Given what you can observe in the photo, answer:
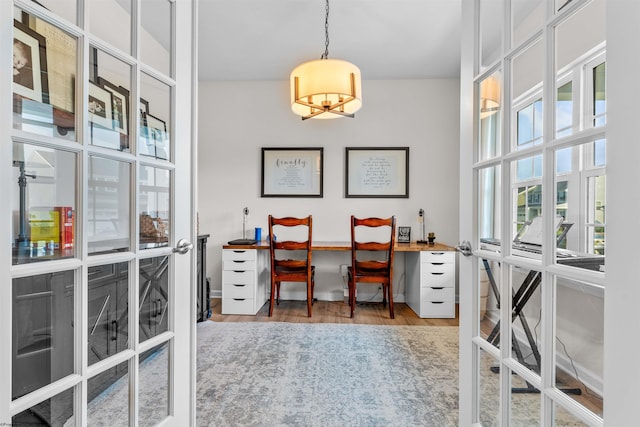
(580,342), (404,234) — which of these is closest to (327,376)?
(580,342)

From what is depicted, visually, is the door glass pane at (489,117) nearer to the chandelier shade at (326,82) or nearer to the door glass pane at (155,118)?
the door glass pane at (155,118)

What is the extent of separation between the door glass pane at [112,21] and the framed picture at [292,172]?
10.2 feet

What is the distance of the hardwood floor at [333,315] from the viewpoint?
320 cm

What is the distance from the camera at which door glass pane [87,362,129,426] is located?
2.92 feet

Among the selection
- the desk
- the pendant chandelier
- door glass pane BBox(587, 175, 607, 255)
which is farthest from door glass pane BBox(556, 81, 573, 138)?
the desk

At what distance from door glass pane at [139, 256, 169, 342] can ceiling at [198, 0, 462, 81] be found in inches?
93.7

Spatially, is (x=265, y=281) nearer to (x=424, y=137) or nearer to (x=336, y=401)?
(x=336, y=401)

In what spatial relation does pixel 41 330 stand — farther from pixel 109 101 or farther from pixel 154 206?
pixel 109 101

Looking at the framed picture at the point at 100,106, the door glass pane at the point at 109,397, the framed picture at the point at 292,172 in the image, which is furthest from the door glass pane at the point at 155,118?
the framed picture at the point at 292,172

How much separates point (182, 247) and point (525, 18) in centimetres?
134

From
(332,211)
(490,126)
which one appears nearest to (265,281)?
(332,211)

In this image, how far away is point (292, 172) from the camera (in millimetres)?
4102

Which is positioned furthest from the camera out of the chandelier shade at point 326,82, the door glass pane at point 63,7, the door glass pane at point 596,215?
the chandelier shade at point 326,82

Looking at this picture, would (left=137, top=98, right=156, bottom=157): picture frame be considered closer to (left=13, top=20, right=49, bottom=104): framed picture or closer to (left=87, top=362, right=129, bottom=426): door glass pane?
(left=13, top=20, right=49, bottom=104): framed picture
